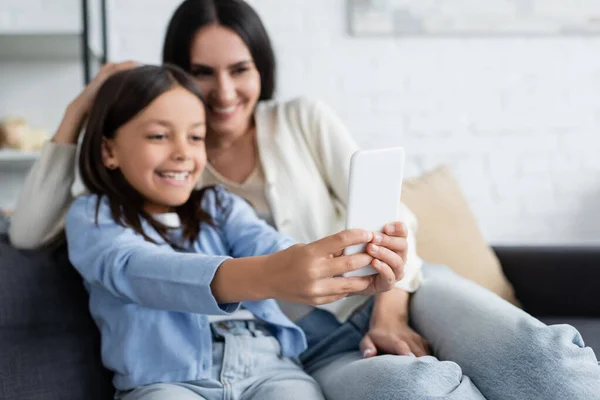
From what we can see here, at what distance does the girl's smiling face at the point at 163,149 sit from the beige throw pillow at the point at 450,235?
2.19 feet

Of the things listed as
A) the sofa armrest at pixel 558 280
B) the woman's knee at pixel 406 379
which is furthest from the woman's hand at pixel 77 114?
the sofa armrest at pixel 558 280

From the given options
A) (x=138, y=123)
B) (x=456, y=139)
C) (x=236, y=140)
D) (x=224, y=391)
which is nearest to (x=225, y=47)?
(x=236, y=140)

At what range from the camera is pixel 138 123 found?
46.0 inches

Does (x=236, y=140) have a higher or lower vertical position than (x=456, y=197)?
higher

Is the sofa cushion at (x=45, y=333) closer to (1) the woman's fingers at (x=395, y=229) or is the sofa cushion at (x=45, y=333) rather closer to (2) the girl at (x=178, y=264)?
(2) the girl at (x=178, y=264)

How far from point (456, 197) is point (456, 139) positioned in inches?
29.6

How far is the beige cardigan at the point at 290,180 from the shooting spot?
49.7 inches

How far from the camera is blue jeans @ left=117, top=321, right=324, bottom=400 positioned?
0.97 m

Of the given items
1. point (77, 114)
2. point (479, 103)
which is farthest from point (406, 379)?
point (479, 103)

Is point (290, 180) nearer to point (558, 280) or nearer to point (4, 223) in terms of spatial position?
point (4, 223)

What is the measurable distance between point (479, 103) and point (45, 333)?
72.3 inches

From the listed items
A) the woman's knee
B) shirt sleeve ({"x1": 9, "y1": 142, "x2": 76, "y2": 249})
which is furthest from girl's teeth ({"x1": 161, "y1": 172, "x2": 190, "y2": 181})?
the woman's knee

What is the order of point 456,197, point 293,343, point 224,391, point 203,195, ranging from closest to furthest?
point 224,391, point 293,343, point 203,195, point 456,197

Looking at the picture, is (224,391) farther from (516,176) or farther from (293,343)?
(516,176)
